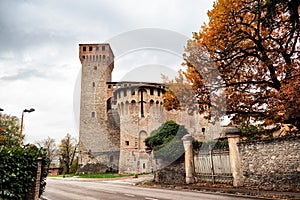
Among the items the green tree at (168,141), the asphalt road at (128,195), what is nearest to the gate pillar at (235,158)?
the asphalt road at (128,195)

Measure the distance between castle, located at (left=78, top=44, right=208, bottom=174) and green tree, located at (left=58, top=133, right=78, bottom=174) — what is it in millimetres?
13426

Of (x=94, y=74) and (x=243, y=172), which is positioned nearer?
(x=243, y=172)

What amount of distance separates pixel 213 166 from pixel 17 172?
10.5 m

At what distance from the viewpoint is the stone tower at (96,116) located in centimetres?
3812

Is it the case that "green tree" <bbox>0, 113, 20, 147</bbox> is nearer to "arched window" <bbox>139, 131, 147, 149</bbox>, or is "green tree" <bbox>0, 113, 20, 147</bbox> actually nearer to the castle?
the castle

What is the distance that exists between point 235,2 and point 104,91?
3337 centimetres

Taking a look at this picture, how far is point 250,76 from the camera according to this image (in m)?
11.8

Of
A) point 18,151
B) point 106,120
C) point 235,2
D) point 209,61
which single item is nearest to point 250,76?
point 209,61

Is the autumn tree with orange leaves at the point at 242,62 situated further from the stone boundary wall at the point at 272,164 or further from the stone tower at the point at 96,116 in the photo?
the stone tower at the point at 96,116

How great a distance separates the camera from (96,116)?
40.5m

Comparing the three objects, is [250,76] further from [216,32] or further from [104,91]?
[104,91]

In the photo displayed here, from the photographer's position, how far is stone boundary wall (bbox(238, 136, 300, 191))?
990 centimetres

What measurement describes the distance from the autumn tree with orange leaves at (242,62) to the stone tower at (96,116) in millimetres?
29012

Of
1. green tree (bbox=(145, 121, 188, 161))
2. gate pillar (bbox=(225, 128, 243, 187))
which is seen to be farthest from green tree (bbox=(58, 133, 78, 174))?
gate pillar (bbox=(225, 128, 243, 187))
